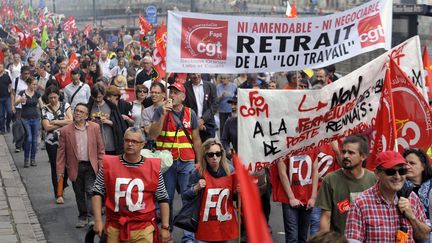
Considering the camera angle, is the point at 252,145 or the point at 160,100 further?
the point at 160,100

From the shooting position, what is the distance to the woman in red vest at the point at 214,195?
767 cm

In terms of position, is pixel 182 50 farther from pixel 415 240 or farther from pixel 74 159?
pixel 415 240

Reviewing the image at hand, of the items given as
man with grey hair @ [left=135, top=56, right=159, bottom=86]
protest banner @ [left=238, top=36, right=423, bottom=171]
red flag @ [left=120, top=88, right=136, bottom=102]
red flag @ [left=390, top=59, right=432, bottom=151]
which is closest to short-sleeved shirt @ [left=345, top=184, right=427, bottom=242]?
red flag @ [left=390, top=59, right=432, bottom=151]

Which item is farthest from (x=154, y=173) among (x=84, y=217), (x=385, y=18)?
(x=84, y=217)

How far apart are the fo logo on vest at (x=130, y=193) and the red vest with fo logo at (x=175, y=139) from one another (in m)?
2.54

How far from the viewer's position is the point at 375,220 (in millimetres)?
5691

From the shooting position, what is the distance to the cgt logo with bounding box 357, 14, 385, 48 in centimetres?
883

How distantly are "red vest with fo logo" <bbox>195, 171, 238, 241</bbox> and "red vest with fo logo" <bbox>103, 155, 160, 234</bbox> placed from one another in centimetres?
52

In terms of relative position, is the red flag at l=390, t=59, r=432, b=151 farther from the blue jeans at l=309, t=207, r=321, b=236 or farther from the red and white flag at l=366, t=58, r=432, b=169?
the blue jeans at l=309, t=207, r=321, b=236

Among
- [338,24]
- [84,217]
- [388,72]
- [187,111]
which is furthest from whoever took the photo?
[84,217]

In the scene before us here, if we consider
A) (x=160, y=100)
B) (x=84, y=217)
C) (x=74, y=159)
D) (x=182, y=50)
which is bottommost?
(x=84, y=217)

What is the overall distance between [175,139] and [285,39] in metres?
1.76

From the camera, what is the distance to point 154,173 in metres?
7.30

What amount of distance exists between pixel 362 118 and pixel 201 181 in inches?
52.4
